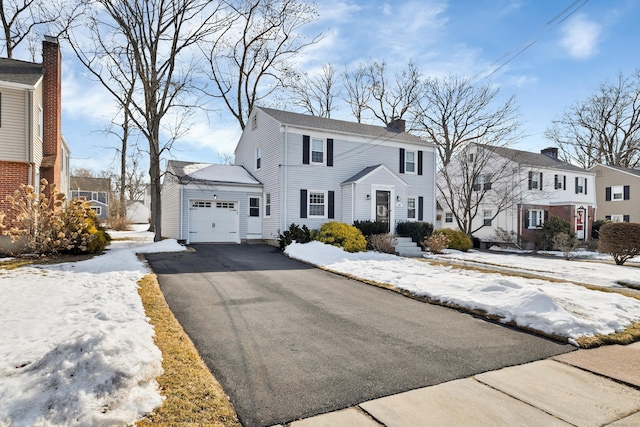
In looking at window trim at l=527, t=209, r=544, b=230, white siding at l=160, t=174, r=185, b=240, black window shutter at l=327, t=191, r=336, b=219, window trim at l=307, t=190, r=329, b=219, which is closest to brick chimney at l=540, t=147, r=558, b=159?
window trim at l=527, t=209, r=544, b=230

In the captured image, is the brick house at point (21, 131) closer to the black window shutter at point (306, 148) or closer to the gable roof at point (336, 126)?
the gable roof at point (336, 126)

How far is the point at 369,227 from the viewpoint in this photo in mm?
16688

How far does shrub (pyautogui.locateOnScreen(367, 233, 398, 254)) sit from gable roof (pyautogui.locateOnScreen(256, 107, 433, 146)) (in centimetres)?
597

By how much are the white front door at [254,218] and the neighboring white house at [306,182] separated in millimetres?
53

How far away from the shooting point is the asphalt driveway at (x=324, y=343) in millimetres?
3346

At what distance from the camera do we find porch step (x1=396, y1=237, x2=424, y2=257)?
16.4m

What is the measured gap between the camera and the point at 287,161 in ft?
55.2

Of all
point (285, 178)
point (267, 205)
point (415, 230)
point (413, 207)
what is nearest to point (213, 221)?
point (267, 205)

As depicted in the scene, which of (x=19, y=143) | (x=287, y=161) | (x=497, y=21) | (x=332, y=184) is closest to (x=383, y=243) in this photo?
(x=332, y=184)

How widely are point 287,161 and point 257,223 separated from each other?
13.3ft

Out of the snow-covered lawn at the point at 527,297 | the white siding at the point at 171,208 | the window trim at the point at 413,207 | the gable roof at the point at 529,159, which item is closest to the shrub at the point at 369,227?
the window trim at the point at 413,207

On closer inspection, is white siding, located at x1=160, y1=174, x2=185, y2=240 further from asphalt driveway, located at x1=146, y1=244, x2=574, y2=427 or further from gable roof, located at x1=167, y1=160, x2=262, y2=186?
asphalt driveway, located at x1=146, y1=244, x2=574, y2=427

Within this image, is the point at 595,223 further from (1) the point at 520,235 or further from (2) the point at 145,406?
(2) the point at 145,406

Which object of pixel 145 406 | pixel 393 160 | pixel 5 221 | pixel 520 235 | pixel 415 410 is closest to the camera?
pixel 145 406
